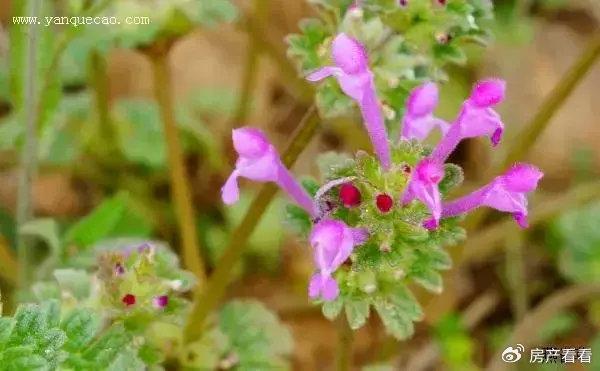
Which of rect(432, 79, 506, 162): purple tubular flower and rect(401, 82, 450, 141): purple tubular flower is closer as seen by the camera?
rect(432, 79, 506, 162): purple tubular flower

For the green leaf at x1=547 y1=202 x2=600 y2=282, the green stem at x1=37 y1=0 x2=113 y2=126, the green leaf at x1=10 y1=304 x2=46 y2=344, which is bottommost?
the green leaf at x1=547 y1=202 x2=600 y2=282

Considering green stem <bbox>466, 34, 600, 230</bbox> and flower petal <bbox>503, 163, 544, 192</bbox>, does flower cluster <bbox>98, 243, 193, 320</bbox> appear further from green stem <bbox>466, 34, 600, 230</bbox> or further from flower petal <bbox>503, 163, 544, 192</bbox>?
green stem <bbox>466, 34, 600, 230</bbox>

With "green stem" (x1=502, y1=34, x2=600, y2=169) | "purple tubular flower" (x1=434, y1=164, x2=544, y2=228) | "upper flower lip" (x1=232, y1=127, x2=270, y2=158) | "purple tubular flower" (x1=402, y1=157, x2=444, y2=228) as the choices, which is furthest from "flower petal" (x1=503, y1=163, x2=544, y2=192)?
"green stem" (x1=502, y1=34, x2=600, y2=169)

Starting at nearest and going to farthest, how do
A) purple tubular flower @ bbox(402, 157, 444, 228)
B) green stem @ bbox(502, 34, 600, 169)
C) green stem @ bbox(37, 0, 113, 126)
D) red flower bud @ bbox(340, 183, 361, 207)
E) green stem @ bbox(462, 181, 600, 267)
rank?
purple tubular flower @ bbox(402, 157, 444, 228), red flower bud @ bbox(340, 183, 361, 207), green stem @ bbox(37, 0, 113, 126), green stem @ bbox(502, 34, 600, 169), green stem @ bbox(462, 181, 600, 267)

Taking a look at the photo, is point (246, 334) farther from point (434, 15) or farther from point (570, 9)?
point (570, 9)

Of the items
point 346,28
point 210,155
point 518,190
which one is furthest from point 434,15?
point 210,155

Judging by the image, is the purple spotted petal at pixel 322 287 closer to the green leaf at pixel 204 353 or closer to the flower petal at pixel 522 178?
the flower petal at pixel 522 178

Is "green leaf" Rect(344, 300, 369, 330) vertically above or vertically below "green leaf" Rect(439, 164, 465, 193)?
below
